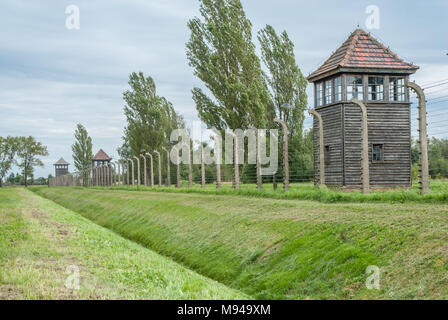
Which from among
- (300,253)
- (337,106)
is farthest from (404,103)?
(300,253)

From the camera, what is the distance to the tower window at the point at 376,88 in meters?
25.3

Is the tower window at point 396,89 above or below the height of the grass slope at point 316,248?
above

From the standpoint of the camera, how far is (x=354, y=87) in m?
25.1

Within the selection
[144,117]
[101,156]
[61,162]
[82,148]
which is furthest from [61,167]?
[144,117]

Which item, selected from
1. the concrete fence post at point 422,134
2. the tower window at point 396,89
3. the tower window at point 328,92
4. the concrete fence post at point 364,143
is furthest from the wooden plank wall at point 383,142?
the concrete fence post at point 422,134

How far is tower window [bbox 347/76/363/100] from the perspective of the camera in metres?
25.0

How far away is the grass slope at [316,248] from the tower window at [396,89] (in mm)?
11911

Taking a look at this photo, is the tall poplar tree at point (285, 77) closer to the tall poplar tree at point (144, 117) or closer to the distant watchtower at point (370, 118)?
the distant watchtower at point (370, 118)

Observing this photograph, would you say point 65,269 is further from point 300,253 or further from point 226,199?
point 226,199

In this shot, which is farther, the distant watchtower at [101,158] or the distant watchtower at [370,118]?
the distant watchtower at [101,158]

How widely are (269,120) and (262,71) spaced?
3.82 metres

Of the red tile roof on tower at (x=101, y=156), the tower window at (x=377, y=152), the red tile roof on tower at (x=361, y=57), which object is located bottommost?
the tower window at (x=377, y=152)

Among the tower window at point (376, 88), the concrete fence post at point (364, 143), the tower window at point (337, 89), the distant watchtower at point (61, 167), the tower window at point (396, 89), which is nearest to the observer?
the concrete fence post at point (364, 143)

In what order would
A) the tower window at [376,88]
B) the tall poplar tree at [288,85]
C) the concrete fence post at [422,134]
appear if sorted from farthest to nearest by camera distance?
the tall poplar tree at [288,85], the tower window at [376,88], the concrete fence post at [422,134]
